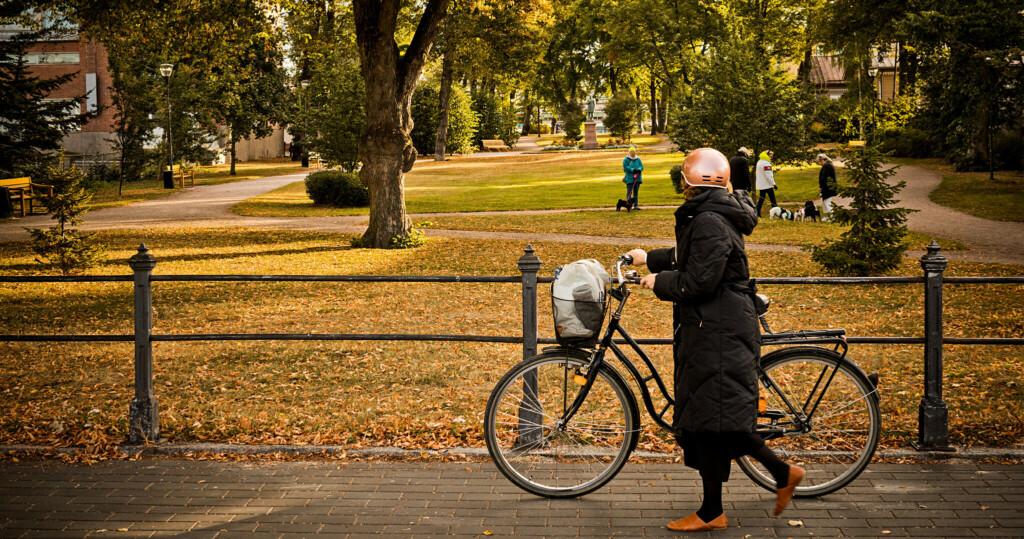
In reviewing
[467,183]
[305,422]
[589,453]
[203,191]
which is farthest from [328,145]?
[589,453]

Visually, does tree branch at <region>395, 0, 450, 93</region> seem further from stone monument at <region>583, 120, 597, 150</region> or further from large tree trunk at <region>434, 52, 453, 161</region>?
stone monument at <region>583, 120, 597, 150</region>

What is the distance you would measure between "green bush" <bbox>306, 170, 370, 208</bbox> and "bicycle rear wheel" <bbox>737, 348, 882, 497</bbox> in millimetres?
28012

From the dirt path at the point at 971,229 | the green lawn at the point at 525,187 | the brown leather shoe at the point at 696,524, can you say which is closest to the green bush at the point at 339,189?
the green lawn at the point at 525,187

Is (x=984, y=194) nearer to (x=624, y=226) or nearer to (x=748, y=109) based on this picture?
(x=748, y=109)

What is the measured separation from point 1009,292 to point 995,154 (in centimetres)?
2951

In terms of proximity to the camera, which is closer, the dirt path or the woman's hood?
the woman's hood

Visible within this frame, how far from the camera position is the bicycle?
5680 millimetres

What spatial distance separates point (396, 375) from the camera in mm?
9984

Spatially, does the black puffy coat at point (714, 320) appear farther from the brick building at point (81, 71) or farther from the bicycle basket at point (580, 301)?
the brick building at point (81, 71)

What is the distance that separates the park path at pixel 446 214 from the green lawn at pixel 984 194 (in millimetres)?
523

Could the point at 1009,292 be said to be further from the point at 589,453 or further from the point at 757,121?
the point at 757,121

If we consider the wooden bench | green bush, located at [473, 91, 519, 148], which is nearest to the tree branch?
the wooden bench

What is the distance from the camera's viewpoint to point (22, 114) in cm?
3350

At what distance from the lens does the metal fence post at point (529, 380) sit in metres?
5.81
